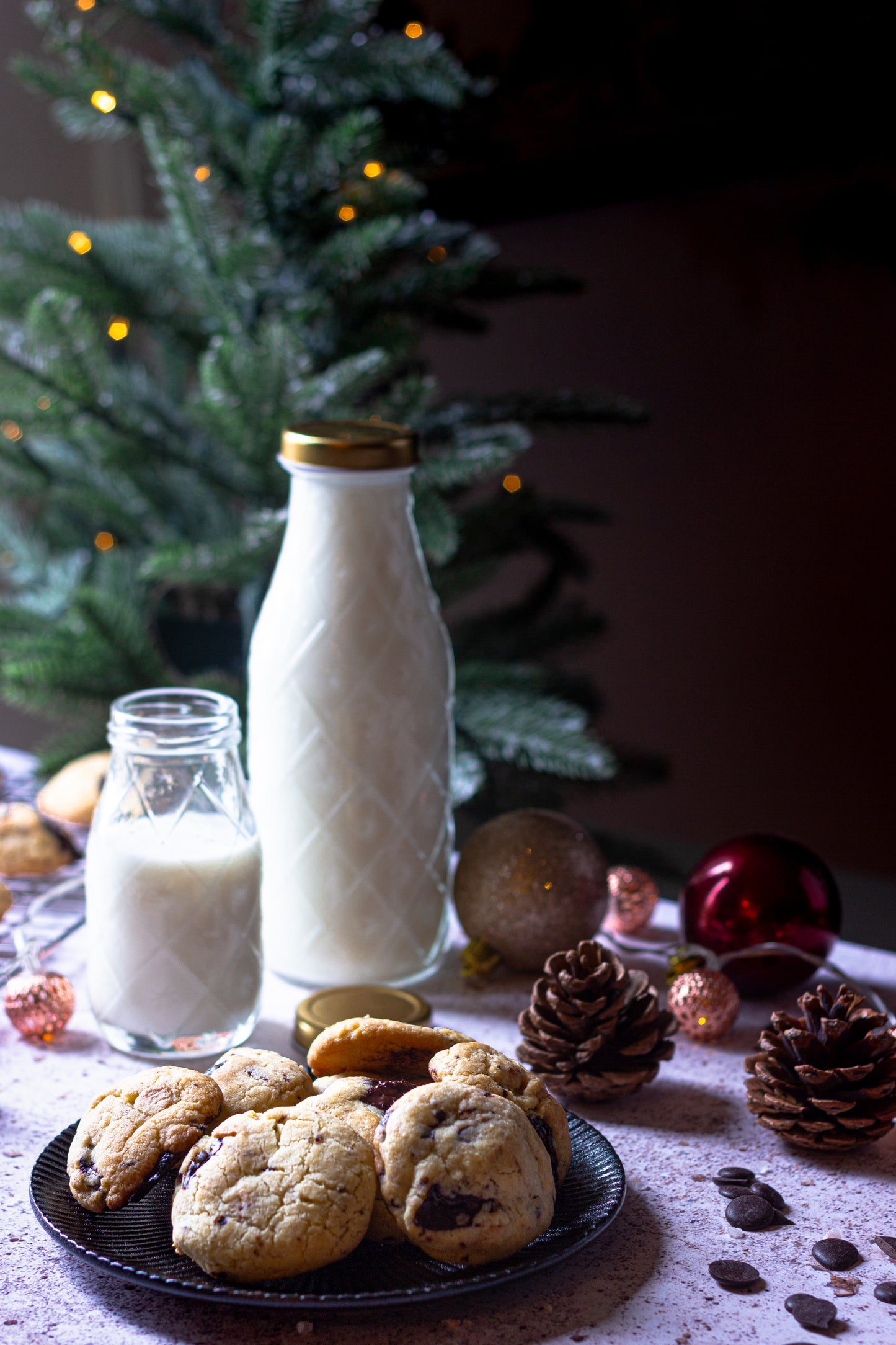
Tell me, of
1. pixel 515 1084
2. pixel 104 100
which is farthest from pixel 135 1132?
pixel 104 100

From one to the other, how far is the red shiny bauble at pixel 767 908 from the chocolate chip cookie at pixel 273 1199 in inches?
13.8

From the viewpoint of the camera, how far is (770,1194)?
564 millimetres

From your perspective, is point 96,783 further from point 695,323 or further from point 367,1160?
point 695,323

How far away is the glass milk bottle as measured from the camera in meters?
0.74

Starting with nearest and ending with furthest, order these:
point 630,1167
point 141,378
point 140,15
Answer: point 630,1167 → point 140,15 → point 141,378

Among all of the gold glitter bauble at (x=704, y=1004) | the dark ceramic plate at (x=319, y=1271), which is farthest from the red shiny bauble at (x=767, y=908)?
the dark ceramic plate at (x=319, y=1271)

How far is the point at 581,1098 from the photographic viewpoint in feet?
2.15

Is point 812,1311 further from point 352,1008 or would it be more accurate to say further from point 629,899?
point 629,899

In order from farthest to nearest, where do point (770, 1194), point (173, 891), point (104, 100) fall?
point (104, 100), point (173, 891), point (770, 1194)

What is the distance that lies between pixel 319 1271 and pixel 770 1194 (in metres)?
0.21

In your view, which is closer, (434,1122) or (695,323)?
(434,1122)

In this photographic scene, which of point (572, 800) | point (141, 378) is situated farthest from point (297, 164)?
point (572, 800)

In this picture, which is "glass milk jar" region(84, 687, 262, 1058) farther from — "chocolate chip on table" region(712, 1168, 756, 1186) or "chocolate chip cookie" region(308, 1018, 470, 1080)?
"chocolate chip on table" region(712, 1168, 756, 1186)

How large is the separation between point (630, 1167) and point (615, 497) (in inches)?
51.8
